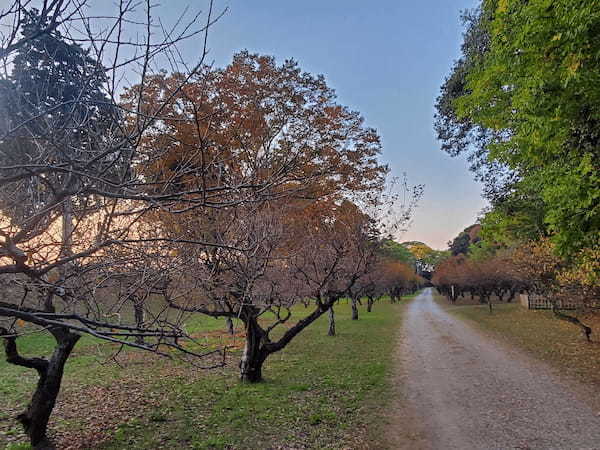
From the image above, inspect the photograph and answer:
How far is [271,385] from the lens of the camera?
9602 mm

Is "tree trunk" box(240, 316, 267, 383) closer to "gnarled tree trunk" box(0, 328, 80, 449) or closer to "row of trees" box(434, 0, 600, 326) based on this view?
"gnarled tree trunk" box(0, 328, 80, 449)

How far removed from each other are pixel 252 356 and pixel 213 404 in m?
1.77

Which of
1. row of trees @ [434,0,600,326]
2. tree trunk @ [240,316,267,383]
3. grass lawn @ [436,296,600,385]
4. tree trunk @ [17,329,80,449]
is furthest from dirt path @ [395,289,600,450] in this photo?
tree trunk @ [17,329,80,449]

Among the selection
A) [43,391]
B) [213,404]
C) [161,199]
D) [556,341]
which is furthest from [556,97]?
[556,341]

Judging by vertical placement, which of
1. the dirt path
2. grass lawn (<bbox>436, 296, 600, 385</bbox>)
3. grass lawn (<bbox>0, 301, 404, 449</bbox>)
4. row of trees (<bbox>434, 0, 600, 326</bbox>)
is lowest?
grass lawn (<bbox>0, 301, 404, 449</bbox>)

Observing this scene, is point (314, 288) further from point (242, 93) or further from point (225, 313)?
point (242, 93)

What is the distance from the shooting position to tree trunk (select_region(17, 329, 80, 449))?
6137 millimetres

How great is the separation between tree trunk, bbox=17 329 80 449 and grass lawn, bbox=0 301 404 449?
0.93 ft

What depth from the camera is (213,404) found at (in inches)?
321

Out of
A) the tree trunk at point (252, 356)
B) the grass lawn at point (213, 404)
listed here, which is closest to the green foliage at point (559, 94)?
the grass lawn at point (213, 404)

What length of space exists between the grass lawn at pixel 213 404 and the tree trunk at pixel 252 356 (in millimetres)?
300

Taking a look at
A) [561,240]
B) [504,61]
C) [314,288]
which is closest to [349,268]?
[314,288]

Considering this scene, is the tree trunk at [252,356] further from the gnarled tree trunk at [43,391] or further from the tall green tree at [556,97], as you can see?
the tall green tree at [556,97]

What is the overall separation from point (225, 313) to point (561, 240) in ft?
23.3
